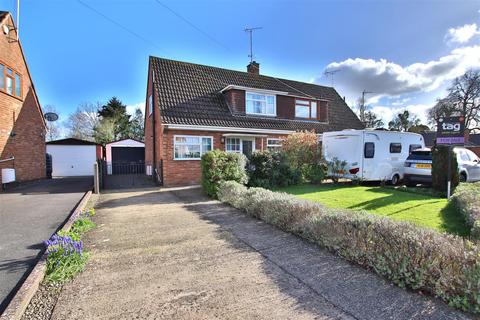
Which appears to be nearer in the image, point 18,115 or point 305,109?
point 18,115

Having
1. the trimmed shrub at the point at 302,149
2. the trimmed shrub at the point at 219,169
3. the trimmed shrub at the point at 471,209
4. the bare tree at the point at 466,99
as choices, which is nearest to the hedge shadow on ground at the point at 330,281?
the trimmed shrub at the point at 471,209

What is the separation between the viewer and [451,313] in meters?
2.51

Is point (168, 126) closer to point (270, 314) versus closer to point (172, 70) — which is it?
point (172, 70)

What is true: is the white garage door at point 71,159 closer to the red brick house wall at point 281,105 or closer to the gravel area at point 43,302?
the red brick house wall at point 281,105

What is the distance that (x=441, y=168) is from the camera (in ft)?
30.5

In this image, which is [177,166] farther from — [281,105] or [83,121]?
[83,121]

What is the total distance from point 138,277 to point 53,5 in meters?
10.4

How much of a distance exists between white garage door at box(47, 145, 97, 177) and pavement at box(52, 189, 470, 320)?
18.4 meters

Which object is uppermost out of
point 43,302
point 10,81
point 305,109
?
point 10,81

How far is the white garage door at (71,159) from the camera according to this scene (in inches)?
802

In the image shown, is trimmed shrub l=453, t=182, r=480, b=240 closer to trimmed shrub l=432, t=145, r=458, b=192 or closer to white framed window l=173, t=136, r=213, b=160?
trimmed shrub l=432, t=145, r=458, b=192

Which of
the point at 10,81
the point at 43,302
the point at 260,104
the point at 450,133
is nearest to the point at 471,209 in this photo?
the point at 450,133

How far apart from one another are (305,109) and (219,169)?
1157cm

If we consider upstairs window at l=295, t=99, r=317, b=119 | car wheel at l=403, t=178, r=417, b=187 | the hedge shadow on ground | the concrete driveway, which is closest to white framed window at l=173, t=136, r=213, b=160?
the concrete driveway
